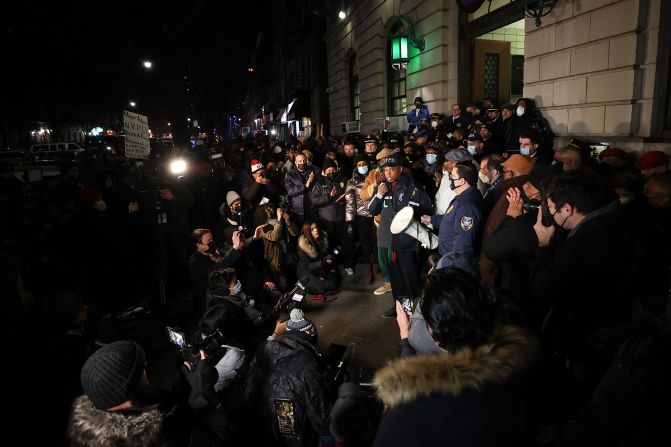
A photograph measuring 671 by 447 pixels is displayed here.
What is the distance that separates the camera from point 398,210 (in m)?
5.54

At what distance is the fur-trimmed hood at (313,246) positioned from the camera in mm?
6711

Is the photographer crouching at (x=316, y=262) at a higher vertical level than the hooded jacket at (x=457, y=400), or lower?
lower

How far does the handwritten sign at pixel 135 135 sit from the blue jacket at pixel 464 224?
593cm

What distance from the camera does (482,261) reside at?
3.77 m

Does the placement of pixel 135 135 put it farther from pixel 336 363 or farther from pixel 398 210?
pixel 336 363

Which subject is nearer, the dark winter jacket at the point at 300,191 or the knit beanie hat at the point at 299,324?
the knit beanie hat at the point at 299,324

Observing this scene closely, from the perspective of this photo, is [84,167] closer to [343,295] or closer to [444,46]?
[343,295]

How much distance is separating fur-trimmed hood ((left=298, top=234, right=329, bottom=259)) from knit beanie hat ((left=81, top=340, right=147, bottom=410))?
15.7ft

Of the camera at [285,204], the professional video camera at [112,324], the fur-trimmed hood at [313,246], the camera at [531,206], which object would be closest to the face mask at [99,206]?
the professional video camera at [112,324]

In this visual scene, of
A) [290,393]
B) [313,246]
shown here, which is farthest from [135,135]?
[290,393]

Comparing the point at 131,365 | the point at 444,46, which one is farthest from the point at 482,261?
the point at 444,46

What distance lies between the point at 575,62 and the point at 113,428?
9296 mm

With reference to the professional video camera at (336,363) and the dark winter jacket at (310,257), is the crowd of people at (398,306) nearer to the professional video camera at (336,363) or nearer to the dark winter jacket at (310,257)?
the dark winter jacket at (310,257)

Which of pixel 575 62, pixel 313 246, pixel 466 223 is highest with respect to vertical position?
pixel 575 62
